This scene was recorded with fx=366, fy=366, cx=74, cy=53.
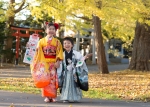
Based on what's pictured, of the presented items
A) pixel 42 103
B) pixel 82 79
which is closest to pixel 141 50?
pixel 82 79

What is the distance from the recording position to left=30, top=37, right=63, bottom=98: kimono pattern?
7.68m

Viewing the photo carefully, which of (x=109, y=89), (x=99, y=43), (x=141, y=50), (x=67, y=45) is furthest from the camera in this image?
(x=141, y=50)

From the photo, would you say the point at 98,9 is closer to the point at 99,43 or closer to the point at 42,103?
the point at 99,43

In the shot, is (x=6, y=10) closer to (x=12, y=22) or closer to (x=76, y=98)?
(x=12, y=22)

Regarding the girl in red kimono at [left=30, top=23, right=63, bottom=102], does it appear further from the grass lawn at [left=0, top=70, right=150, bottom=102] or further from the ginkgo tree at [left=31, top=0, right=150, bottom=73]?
the ginkgo tree at [left=31, top=0, right=150, bottom=73]

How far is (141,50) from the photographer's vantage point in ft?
67.2

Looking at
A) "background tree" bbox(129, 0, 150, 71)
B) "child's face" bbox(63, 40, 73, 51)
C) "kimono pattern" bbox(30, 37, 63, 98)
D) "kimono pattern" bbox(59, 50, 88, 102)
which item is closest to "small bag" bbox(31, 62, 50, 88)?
"kimono pattern" bbox(30, 37, 63, 98)

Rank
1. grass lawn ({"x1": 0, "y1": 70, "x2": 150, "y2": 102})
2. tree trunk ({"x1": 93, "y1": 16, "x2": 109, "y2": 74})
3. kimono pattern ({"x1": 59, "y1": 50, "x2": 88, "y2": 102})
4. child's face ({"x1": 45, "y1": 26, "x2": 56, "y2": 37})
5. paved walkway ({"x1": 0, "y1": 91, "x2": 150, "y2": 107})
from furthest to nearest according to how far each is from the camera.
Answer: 1. tree trunk ({"x1": 93, "y1": 16, "x2": 109, "y2": 74})
2. grass lawn ({"x1": 0, "y1": 70, "x2": 150, "y2": 102})
3. child's face ({"x1": 45, "y1": 26, "x2": 56, "y2": 37})
4. kimono pattern ({"x1": 59, "y1": 50, "x2": 88, "y2": 102})
5. paved walkway ({"x1": 0, "y1": 91, "x2": 150, "y2": 107})

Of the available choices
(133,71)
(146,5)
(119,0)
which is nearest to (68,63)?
(119,0)

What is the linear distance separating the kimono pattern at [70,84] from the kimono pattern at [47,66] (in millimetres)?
195

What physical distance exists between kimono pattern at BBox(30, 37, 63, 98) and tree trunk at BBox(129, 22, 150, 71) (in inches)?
510

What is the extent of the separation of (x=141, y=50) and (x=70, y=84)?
44.0ft

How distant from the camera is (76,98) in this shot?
7648mm

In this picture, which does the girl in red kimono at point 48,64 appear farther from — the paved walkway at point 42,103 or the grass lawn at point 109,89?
the grass lawn at point 109,89
